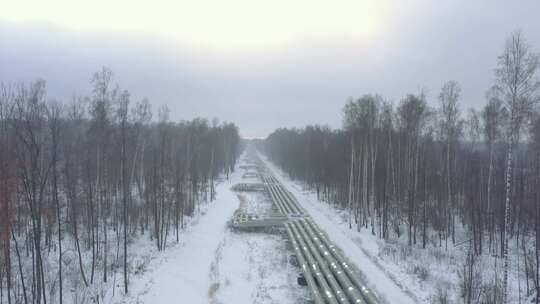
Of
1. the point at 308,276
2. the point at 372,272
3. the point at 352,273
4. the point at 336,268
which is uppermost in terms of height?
the point at 352,273

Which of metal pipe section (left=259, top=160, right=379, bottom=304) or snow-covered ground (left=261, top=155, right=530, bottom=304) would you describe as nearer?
metal pipe section (left=259, top=160, right=379, bottom=304)

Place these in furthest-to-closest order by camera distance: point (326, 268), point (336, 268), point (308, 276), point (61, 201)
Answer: point (61, 201)
point (326, 268)
point (336, 268)
point (308, 276)

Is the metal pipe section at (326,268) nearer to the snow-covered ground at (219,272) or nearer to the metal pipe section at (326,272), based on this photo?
the metal pipe section at (326,272)

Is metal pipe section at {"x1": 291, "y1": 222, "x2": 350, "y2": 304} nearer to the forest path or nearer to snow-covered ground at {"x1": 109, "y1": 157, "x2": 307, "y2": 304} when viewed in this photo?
snow-covered ground at {"x1": 109, "y1": 157, "x2": 307, "y2": 304}

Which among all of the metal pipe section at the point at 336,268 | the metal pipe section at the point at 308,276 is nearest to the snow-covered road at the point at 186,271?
the metal pipe section at the point at 308,276

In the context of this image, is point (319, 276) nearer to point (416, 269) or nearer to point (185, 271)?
point (416, 269)

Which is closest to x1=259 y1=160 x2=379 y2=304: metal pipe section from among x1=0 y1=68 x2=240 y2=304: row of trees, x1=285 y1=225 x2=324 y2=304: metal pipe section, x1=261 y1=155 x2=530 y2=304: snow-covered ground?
x1=285 y1=225 x2=324 y2=304: metal pipe section

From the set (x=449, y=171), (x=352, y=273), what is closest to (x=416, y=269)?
(x=352, y=273)

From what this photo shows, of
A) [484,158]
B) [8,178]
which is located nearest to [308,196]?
[484,158]
